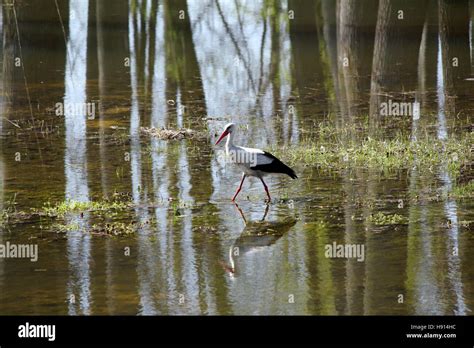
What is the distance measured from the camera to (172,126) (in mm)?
18500

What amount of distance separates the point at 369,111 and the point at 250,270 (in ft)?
26.1

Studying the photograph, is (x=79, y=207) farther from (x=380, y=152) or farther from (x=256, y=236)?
(x=380, y=152)

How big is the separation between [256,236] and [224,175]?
2873 mm

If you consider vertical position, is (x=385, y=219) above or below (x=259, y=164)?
below

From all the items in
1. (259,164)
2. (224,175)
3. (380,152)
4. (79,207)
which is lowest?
(79,207)

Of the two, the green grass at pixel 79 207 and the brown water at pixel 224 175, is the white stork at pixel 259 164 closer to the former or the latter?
the brown water at pixel 224 175

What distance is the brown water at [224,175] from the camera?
11.0 m

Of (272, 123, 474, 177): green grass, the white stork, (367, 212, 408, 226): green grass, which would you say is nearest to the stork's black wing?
the white stork

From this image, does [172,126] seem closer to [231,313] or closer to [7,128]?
[7,128]

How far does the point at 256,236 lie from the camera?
41.8 ft

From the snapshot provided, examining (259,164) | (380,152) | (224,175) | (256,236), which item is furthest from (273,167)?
(380,152)

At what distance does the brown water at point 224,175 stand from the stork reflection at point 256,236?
0.03 m

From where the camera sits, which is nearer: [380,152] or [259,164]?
[259,164]

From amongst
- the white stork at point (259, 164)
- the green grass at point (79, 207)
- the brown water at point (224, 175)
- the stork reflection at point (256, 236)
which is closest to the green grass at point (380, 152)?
the brown water at point (224, 175)
